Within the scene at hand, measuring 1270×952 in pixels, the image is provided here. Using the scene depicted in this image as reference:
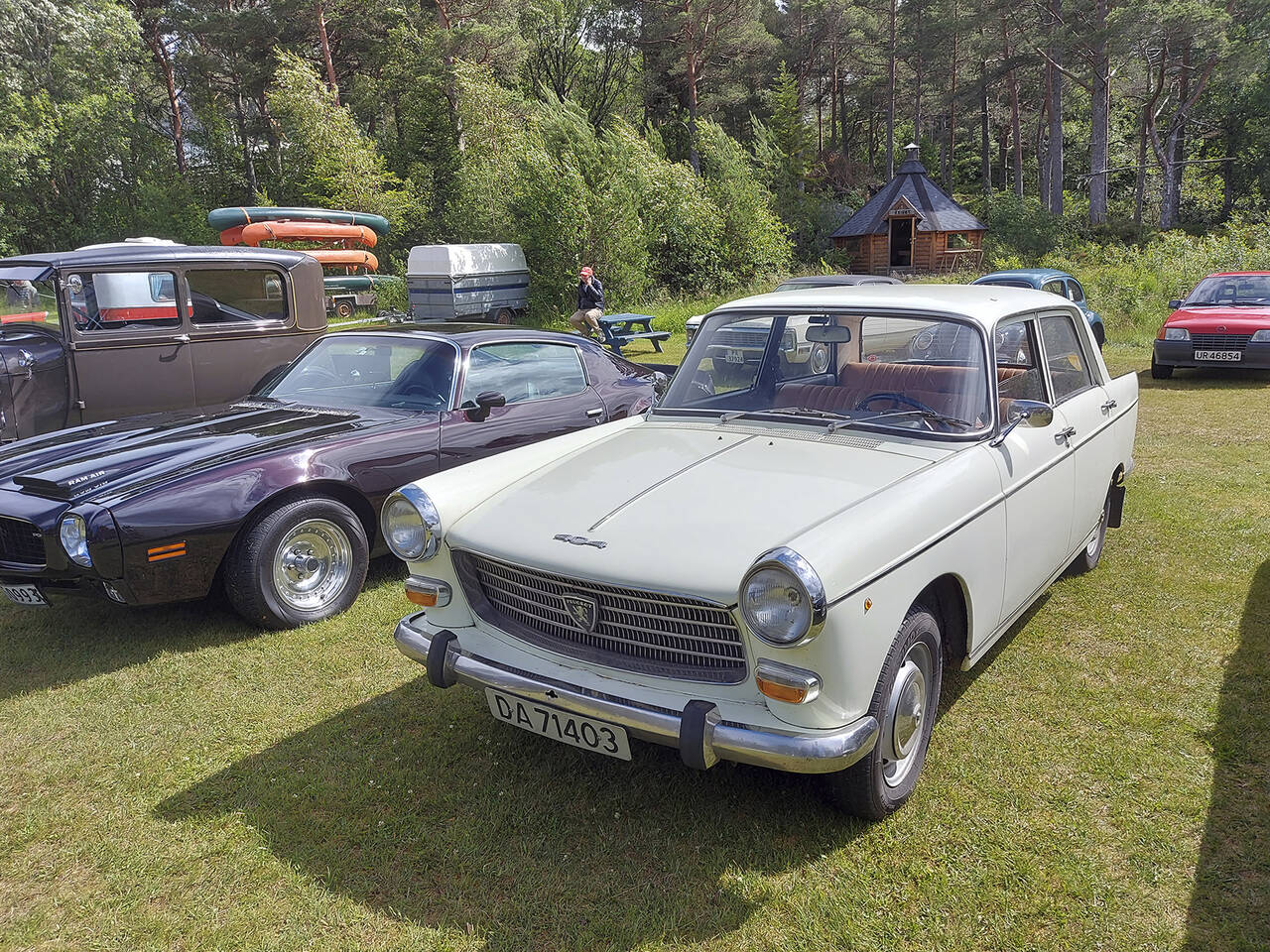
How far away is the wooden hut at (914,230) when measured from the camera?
3434 centimetres

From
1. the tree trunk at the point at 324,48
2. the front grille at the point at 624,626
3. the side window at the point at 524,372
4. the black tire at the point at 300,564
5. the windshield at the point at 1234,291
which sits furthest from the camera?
the tree trunk at the point at 324,48

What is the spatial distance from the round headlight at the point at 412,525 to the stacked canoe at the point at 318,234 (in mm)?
24296

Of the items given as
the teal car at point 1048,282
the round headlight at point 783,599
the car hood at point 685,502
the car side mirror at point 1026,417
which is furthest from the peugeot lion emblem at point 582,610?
the teal car at point 1048,282

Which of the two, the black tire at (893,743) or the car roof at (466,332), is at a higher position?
the car roof at (466,332)

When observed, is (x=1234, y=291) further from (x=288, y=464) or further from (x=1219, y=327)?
(x=288, y=464)

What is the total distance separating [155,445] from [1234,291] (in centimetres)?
1390

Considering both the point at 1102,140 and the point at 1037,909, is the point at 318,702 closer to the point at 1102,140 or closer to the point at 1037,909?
the point at 1037,909

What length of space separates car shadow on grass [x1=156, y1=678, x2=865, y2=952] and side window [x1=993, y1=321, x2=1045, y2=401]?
80.5 inches

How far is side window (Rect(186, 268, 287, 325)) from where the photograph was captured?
7.37m

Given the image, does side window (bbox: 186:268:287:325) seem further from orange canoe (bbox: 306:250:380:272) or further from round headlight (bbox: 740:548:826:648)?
orange canoe (bbox: 306:250:380:272)

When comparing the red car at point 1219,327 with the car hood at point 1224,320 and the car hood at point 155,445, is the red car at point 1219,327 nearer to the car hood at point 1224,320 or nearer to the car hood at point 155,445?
the car hood at point 1224,320

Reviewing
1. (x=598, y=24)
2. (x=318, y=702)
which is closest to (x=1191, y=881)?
(x=318, y=702)

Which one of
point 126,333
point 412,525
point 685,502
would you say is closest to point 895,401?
point 685,502

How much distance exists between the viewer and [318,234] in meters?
27.6
